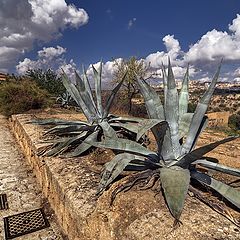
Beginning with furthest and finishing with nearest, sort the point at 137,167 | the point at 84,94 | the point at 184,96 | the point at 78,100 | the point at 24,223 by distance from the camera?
the point at 78,100 < the point at 84,94 < the point at 24,223 < the point at 184,96 < the point at 137,167

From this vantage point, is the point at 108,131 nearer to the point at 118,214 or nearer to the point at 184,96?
the point at 184,96

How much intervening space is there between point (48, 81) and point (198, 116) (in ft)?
56.9

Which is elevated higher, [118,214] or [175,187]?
[175,187]

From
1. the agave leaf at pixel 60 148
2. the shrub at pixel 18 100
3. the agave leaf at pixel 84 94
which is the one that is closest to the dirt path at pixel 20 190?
the agave leaf at pixel 60 148

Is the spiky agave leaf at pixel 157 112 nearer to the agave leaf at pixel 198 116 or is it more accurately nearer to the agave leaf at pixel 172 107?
the agave leaf at pixel 172 107

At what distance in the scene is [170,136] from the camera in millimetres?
2193

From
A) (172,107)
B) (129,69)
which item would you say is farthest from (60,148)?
(129,69)

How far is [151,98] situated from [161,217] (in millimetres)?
1062

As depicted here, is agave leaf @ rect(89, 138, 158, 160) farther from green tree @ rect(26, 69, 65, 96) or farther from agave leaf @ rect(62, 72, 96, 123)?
green tree @ rect(26, 69, 65, 96)

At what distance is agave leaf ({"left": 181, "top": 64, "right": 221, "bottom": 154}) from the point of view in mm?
2205

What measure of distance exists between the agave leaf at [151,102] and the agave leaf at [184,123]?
27 centimetres

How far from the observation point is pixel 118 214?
73.6 inches

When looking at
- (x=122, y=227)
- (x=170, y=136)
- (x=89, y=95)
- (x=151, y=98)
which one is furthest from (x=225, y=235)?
(x=89, y=95)

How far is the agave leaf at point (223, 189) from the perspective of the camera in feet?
6.07
